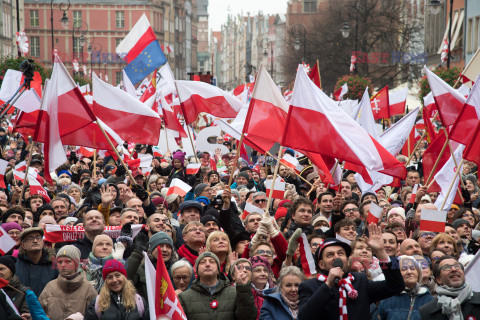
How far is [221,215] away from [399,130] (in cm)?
472

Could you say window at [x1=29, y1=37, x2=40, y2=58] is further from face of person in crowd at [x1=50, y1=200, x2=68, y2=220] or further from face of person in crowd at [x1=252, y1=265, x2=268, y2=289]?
face of person in crowd at [x1=252, y1=265, x2=268, y2=289]

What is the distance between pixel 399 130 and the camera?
1268 cm

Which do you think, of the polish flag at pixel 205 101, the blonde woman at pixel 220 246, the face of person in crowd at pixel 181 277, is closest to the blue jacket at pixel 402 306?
the blonde woman at pixel 220 246

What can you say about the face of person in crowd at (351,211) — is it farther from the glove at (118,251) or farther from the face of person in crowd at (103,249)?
the face of person in crowd at (103,249)

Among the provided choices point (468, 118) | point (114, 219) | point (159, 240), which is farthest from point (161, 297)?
point (468, 118)

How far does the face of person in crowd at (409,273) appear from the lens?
6512mm

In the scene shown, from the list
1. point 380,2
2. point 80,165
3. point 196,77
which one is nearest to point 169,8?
point 380,2

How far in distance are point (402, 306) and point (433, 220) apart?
2.13 meters

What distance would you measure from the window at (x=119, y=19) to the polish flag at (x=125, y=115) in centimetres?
8995

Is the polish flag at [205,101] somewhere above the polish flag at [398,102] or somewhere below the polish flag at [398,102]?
above

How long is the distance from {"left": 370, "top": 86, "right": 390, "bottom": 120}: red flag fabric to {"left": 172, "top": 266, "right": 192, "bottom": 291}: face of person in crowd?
11.8m

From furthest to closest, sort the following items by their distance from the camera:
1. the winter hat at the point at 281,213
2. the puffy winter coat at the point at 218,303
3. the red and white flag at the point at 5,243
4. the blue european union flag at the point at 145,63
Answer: the blue european union flag at the point at 145,63
the winter hat at the point at 281,213
the red and white flag at the point at 5,243
the puffy winter coat at the point at 218,303

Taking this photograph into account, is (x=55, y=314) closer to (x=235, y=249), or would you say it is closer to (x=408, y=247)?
(x=235, y=249)

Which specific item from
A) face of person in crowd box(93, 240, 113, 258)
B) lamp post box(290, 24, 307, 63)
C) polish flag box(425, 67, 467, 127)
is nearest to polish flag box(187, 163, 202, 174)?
polish flag box(425, 67, 467, 127)
